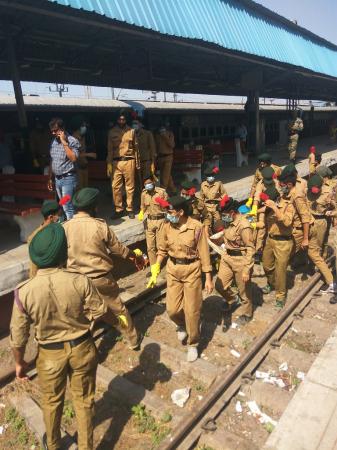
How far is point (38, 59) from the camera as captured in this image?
9852 mm

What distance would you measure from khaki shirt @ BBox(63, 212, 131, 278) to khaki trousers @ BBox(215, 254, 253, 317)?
193 centimetres

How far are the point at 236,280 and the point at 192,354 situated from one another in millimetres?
1432

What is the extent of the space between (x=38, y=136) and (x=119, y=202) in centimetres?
334

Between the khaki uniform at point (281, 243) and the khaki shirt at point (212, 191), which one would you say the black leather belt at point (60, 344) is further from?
the khaki shirt at point (212, 191)

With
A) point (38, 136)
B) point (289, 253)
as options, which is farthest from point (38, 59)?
point (289, 253)

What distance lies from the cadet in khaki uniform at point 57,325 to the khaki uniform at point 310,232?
432 cm

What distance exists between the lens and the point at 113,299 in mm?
4699

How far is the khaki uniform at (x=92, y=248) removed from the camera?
436 centimetres

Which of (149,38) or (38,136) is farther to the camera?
(38,136)

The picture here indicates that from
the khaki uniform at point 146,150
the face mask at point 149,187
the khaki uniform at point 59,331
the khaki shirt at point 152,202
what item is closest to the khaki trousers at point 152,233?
the khaki shirt at point 152,202

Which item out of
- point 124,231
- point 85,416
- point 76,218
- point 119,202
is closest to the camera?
point 85,416

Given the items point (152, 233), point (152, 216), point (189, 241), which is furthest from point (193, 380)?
point (152, 216)

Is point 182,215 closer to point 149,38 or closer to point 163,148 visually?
point 149,38

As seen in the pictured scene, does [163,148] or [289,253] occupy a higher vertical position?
[163,148]
